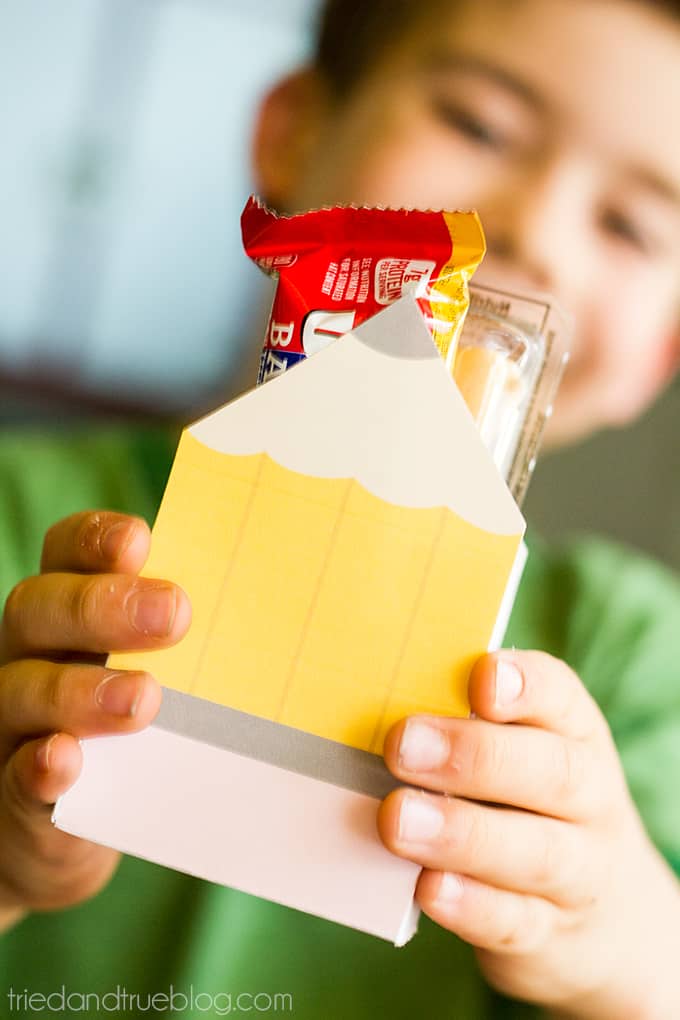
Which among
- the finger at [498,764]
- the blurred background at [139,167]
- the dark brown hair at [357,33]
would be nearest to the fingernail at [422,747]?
the finger at [498,764]

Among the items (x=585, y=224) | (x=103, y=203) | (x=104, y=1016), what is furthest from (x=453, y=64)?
(x=103, y=203)

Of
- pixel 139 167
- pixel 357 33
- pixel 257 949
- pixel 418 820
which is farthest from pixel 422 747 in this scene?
pixel 139 167

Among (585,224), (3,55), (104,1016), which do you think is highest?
(3,55)

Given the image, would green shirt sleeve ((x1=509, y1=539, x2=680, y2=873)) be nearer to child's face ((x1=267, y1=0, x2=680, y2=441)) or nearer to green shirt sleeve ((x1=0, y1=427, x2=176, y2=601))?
child's face ((x1=267, y1=0, x2=680, y2=441))

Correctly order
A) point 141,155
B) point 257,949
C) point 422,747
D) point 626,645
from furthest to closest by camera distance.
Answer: point 141,155 < point 626,645 < point 257,949 < point 422,747

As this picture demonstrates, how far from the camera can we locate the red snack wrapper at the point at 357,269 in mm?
323

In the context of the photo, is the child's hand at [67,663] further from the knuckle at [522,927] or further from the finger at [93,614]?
the knuckle at [522,927]

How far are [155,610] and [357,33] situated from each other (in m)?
0.71

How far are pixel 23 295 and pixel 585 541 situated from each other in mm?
1463

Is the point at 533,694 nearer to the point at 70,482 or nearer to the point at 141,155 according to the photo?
the point at 70,482

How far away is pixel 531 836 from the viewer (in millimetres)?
359

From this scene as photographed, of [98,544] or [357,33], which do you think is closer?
[98,544]

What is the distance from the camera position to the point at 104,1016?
576mm

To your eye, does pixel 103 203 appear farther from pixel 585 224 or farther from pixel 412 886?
pixel 412 886
